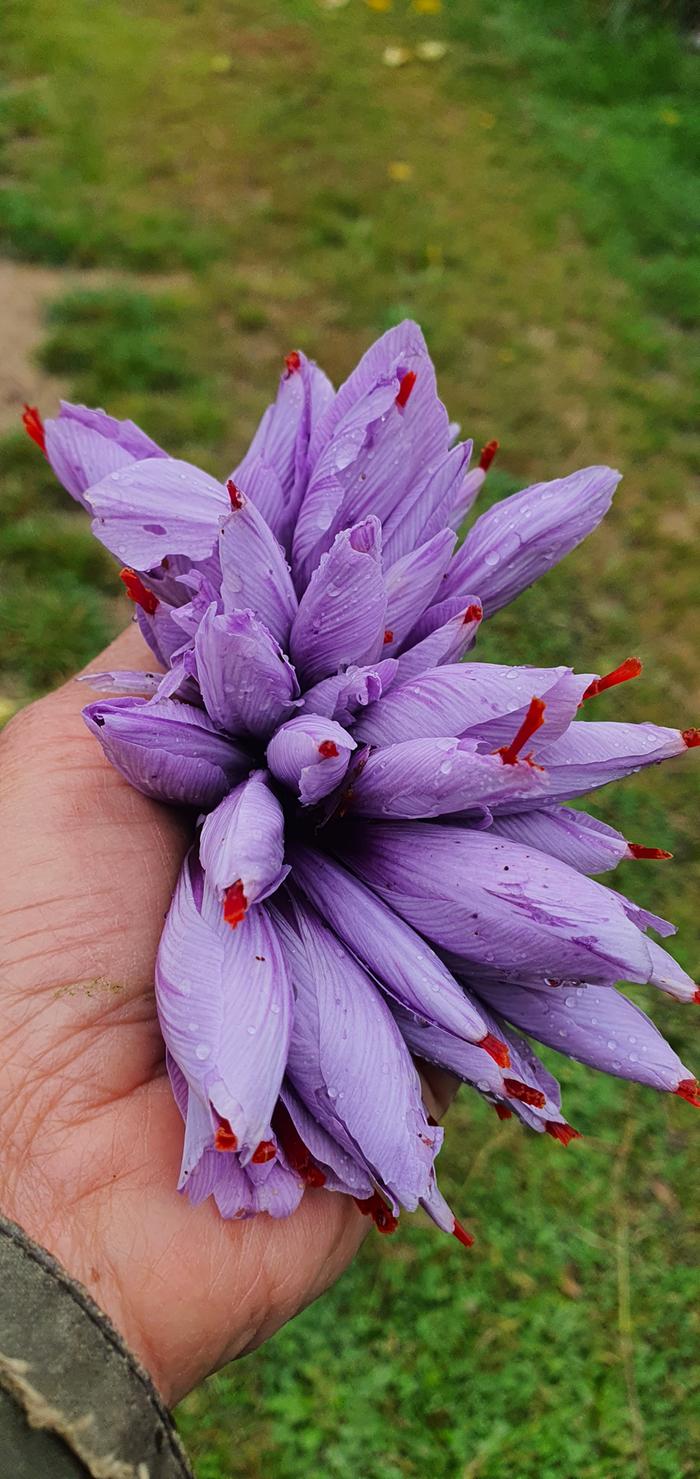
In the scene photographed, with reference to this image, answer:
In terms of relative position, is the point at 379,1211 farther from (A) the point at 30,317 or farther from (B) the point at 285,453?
(A) the point at 30,317

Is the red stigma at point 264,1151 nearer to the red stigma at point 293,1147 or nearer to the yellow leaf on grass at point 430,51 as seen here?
the red stigma at point 293,1147

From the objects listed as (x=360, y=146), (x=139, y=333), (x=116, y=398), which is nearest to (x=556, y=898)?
(x=116, y=398)

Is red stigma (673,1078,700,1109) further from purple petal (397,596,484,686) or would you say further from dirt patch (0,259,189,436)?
dirt patch (0,259,189,436)

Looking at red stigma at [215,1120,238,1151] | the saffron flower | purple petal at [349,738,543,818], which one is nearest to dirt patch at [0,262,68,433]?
the saffron flower

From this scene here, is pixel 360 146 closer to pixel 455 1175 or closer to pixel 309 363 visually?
pixel 309 363

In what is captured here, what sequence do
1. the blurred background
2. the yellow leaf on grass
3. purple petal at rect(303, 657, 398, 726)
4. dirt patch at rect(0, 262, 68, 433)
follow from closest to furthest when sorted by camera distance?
purple petal at rect(303, 657, 398, 726), the blurred background, dirt patch at rect(0, 262, 68, 433), the yellow leaf on grass

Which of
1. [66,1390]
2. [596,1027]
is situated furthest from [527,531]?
[66,1390]

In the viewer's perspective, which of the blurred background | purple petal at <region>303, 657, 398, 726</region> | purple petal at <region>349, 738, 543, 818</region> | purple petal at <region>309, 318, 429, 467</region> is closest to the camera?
purple petal at <region>349, 738, 543, 818</region>

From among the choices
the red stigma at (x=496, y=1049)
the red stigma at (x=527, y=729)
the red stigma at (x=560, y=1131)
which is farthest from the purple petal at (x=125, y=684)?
the red stigma at (x=560, y=1131)
